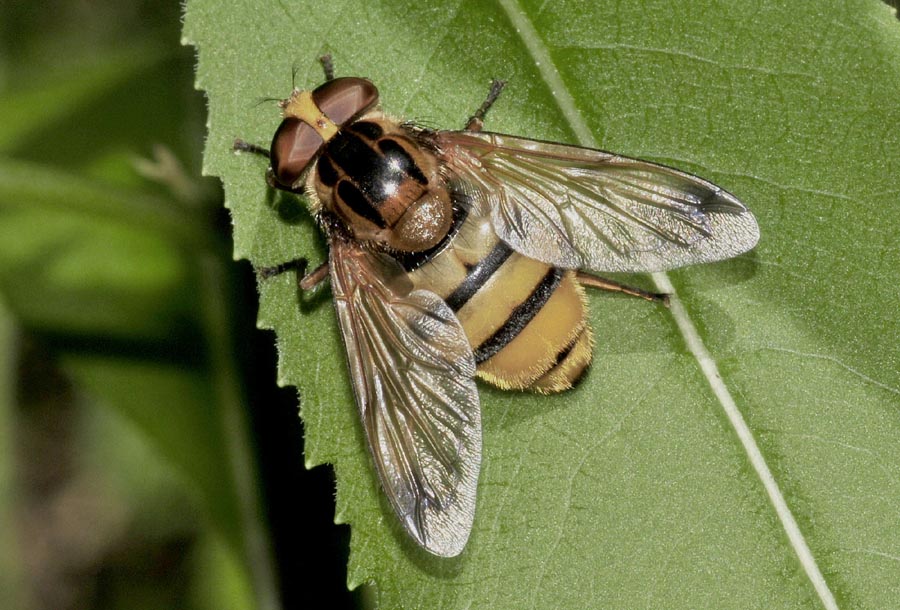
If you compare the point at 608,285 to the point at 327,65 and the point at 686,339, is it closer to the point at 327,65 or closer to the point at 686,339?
the point at 686,339

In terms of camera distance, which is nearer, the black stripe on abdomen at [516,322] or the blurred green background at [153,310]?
the black stripe on abdomen at [516,322]

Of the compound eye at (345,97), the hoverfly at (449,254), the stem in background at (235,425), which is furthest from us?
the stem in background at (235,425)

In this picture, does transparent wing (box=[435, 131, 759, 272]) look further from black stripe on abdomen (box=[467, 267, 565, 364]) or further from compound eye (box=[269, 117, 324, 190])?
compound eye (box=[269, 117, 324, 190])

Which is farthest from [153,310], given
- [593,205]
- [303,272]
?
[593,205]

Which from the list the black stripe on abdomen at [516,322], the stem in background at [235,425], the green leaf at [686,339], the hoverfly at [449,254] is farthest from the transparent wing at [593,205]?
the stem in background at [235,425]

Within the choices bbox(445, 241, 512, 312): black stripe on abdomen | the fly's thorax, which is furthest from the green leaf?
bbox(445, 241, 512, 312): black stripe on abdomen

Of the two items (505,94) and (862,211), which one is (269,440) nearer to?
(505,94)

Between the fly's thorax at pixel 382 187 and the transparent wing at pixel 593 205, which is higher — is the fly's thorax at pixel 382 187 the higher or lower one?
the lower one

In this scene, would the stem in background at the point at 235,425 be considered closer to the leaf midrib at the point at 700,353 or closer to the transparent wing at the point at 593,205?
the transparent wing at the point at 593,205
